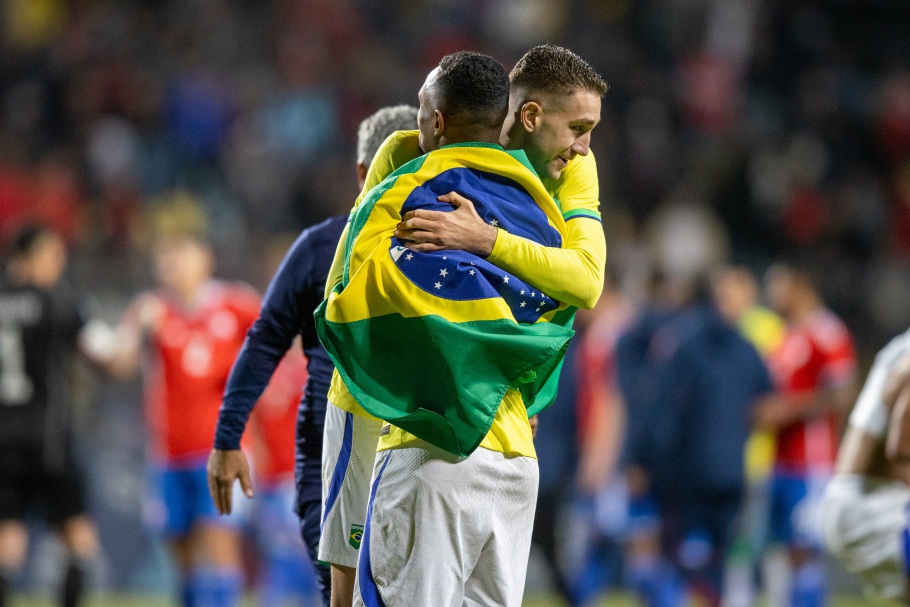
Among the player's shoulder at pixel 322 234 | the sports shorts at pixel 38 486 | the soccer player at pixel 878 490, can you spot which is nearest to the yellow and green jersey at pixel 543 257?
the player's shoulder at pixel 322 234

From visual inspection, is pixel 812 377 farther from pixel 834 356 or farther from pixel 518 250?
pixel 518 250

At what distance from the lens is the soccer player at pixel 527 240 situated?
271 centimetres

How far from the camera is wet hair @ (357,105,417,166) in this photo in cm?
A: 372

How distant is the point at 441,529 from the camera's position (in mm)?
2656

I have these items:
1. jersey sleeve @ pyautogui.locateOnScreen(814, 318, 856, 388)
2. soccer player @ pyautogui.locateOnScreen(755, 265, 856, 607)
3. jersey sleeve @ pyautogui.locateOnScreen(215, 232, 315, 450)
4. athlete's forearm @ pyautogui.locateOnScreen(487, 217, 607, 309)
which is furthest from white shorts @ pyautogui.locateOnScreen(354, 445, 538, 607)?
jersey sleeve @ pyautogui.locateOnScreen(814, 318, 856, 388)

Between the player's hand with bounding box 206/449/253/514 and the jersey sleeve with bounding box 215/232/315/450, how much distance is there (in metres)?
0.10

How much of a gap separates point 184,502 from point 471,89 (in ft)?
15.7

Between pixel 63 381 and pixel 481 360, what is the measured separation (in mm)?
4807

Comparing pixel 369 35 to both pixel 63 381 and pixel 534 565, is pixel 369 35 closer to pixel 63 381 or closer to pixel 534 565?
pixel 534 565

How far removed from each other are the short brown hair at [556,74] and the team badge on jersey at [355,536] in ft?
4.00

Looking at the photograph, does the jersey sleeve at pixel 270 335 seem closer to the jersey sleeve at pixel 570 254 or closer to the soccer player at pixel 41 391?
the jersey sleeve at pixel 570 254

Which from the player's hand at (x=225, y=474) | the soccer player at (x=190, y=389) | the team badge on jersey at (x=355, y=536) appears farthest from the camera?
the soccer player at (x=190, y=389)

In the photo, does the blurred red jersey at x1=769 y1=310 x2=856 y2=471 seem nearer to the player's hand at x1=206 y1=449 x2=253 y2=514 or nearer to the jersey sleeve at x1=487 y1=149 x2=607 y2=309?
the player's hand at x1=206 y1=449 x2=253 y2=514

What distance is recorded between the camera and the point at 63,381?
690 centimetres
